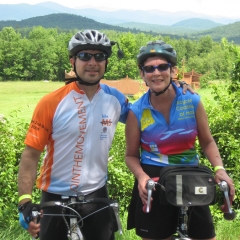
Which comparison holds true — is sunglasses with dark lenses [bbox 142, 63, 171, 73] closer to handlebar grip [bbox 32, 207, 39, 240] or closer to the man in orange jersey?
the man in orange jersey

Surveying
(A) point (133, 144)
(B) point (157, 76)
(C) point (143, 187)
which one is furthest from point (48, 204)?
(B) point (157, 76)

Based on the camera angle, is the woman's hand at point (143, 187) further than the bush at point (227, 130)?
No

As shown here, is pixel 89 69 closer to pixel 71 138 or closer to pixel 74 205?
pixel 71 138

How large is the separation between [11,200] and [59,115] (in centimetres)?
284

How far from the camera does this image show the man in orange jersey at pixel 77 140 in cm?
296

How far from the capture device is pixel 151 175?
315 cm

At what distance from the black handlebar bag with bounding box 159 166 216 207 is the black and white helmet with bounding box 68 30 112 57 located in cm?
115

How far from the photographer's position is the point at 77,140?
3.01 meters

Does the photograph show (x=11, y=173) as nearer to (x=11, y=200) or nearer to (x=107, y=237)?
(x=11, y=200)

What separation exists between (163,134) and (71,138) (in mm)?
731

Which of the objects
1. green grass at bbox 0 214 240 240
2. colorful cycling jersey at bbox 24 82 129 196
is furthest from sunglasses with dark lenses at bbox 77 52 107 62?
green grass at bbox 0 214 240 240

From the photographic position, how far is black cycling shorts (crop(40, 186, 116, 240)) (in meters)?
3.05

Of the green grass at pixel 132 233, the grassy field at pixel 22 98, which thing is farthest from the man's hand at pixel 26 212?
the grassy field at pixel 22 98

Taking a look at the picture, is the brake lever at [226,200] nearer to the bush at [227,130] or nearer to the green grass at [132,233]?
the green grass at [132,233]
